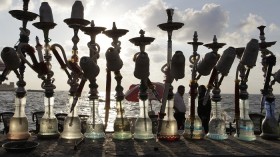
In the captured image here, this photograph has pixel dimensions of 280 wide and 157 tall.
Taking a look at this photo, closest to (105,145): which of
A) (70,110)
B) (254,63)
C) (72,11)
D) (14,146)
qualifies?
(70,110)

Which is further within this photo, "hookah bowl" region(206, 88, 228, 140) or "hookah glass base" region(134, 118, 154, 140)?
"hookah bowl" region(206, 88, 228, 140)

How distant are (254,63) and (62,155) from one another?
1.78 m

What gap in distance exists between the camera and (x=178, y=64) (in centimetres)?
279

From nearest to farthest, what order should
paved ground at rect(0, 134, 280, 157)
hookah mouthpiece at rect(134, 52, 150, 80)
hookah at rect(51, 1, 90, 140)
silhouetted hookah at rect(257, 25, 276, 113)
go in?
paved ground at rect(0, 134, 280, 157)
hookah mouthpiece at rect(134, 52, 150, 80)
hookah at rect(51, 1, 90, 140)
silhouetted hookah at rect(257, 25, 276, 113)

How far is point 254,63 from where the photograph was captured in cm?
292

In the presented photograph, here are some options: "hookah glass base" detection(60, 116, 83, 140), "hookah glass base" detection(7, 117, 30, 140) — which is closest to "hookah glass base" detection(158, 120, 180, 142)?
"hookah glass base" detection(60, 116, 83, 140)

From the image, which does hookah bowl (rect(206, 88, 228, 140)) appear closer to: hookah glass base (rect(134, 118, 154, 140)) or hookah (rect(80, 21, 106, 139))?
hookah glass base (rect(134, 118, 154, 140))

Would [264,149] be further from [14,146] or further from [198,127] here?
[14,146]

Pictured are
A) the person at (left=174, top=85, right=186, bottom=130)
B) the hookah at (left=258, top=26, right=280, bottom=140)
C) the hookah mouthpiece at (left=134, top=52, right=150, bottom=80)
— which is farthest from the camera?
the person at (left=174, top=85, right=186, bottom=130)

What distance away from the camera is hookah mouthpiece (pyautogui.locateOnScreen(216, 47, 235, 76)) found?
2.80 meters

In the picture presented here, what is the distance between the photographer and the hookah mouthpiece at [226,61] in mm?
2805

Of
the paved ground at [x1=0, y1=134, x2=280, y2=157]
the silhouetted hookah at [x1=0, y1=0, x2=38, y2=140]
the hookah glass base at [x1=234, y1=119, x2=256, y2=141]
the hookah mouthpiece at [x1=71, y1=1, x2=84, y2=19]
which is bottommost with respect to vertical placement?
the paved ground at [x1=0, y1=134, x2=280, y2=157]

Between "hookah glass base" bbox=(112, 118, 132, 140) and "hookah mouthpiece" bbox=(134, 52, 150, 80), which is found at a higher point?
"hookah mouthpiece" bbox=(134, 52, 150, 80)

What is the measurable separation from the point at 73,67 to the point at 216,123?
144 centimetres
